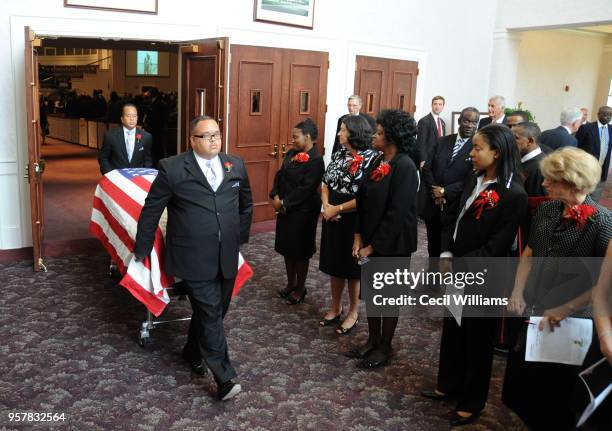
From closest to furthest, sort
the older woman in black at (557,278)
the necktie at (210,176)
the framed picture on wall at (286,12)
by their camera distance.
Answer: the older woman in black at (557,278) < the necktie at (210,176) < the framed picture on wall at (286,12)

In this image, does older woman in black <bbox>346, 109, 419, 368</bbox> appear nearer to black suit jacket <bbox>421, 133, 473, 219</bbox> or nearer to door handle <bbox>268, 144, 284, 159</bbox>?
black suit jacket <bbox>421, 133, 473, 219</bbox>

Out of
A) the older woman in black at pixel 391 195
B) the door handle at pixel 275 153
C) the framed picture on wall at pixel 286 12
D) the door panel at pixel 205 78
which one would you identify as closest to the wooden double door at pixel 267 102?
the door handle at pixel 275 153

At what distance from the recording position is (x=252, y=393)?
11.0 ft

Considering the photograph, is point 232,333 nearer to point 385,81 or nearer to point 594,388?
point 594,388

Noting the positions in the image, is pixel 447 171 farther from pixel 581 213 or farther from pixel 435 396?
pixel 581 213

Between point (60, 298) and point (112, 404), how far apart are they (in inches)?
70.1

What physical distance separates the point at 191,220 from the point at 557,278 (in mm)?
1814

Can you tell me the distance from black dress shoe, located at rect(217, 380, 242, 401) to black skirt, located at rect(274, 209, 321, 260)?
150cm

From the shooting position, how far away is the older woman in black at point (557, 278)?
7.88 ft

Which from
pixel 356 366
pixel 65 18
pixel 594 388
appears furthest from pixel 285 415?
pixel 65 18

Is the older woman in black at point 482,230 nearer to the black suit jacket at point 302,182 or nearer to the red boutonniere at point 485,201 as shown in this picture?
the red boutonniere at point 485,201

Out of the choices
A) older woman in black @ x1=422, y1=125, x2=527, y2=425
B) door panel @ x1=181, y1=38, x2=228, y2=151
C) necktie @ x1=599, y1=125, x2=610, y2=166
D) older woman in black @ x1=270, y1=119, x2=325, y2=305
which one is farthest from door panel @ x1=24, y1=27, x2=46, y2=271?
necktie @ x1=599, y1=125, x2=610, y2=166

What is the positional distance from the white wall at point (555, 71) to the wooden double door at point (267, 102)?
618 centimetres

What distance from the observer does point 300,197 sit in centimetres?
440
